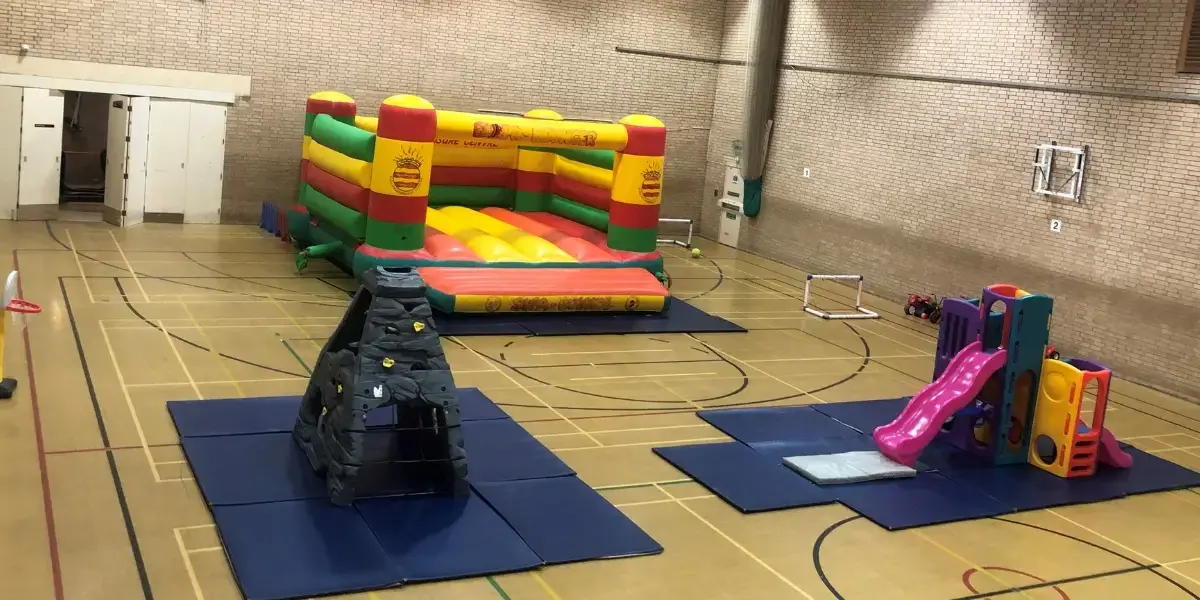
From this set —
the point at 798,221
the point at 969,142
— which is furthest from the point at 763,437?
the point at 798,221

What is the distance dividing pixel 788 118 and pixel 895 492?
9440mm

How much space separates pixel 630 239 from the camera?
40.6 ft

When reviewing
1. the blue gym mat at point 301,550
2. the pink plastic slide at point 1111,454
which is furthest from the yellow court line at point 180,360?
the pink plastic slide at point 1111,454

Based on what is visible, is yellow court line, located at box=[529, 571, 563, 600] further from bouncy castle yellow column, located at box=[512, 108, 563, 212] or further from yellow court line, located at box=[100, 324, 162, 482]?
bouncy castle yellow column, located at box=[512, 108, 563, 212]

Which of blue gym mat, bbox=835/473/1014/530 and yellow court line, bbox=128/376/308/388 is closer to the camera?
blue gym mat, bbox=835/473/1014/530

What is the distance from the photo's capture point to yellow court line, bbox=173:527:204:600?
508cm

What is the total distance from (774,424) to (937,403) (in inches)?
48.2

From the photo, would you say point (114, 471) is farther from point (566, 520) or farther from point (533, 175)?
point (533, 175)

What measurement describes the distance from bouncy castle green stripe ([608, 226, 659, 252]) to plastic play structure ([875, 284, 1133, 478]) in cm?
476

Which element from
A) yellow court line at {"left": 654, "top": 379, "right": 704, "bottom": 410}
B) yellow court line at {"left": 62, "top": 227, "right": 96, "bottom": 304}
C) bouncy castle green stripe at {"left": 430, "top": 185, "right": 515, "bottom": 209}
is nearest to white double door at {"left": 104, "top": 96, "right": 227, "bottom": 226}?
yellow court line at {"left": 62, "top": 227, "right": 96, "bottom": 304}

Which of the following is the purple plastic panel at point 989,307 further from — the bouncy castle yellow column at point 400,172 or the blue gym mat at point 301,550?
the bouncy castle yellow column at point 400,172

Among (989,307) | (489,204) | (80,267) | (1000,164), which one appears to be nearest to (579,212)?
(489,204)

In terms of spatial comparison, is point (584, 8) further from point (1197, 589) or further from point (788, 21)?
point (1197, 589)

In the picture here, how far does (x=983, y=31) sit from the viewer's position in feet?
41.8
